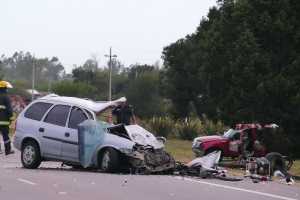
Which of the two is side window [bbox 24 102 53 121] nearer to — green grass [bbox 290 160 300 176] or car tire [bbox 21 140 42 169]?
car tire [bbox 21 140 42 169]

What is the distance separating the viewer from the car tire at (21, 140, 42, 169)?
17969mm

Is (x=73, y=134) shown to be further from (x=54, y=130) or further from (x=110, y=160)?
(x=110, y=160)

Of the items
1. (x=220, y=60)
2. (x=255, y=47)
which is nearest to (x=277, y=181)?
(x=255, y=47)

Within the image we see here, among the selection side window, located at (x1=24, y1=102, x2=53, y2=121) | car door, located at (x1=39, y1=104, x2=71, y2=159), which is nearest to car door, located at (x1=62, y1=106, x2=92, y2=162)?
car door, located at (x1=39, y1=104, x2=71, y2=159)

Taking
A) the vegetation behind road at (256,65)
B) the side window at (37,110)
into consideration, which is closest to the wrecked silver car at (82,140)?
the side window at (37,110)

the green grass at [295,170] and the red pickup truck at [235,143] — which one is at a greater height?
the red pickup truck at [235,143]

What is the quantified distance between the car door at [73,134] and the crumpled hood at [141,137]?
1.09 metres

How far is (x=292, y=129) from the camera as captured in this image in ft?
103

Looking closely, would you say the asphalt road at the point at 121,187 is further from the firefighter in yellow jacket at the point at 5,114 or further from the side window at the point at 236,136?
the side window at the point at 236,136

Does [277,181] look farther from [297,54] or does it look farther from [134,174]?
[297,54]

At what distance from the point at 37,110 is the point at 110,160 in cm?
273

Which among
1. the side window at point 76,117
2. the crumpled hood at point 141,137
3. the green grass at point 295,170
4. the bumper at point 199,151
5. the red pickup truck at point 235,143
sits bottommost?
the green grass at point 295,170

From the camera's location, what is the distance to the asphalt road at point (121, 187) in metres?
12.7

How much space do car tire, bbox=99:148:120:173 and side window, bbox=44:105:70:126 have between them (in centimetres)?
146
